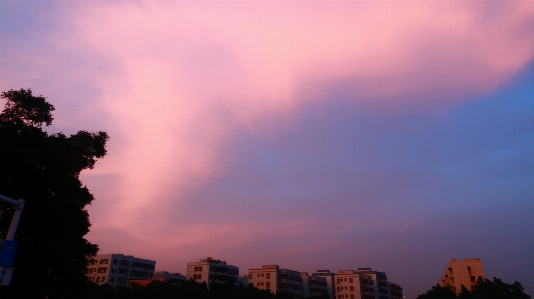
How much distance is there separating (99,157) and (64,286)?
9.99 meters

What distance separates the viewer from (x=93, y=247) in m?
29.3

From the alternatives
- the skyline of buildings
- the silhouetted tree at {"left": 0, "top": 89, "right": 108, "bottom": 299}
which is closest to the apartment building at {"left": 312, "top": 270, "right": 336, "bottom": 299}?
the skyline of buildings

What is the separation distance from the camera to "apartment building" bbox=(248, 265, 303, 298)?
111 metres

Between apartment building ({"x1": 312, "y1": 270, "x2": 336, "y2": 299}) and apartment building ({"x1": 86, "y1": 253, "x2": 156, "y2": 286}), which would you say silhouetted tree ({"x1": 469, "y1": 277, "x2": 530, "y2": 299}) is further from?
apartment building ({"x1": 86, "y1": 253, "x2": 156, "y2": 286})

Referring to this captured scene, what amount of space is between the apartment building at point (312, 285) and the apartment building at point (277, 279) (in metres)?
3.88

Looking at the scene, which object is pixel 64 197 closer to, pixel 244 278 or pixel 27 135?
pixel 27 135

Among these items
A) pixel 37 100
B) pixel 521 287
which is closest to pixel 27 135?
pixel 37 100

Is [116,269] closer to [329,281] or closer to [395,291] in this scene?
[329,281]

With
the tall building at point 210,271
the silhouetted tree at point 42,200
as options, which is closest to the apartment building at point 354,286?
the tall building at point 210,271

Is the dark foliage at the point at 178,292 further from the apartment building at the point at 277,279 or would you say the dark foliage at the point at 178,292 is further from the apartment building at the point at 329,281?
the apartment building at the point at 329,281

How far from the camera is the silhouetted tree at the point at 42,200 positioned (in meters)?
23.0

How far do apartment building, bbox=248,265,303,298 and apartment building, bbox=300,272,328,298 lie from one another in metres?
3.88

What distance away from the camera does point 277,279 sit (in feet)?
364

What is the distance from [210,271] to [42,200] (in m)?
87.5
